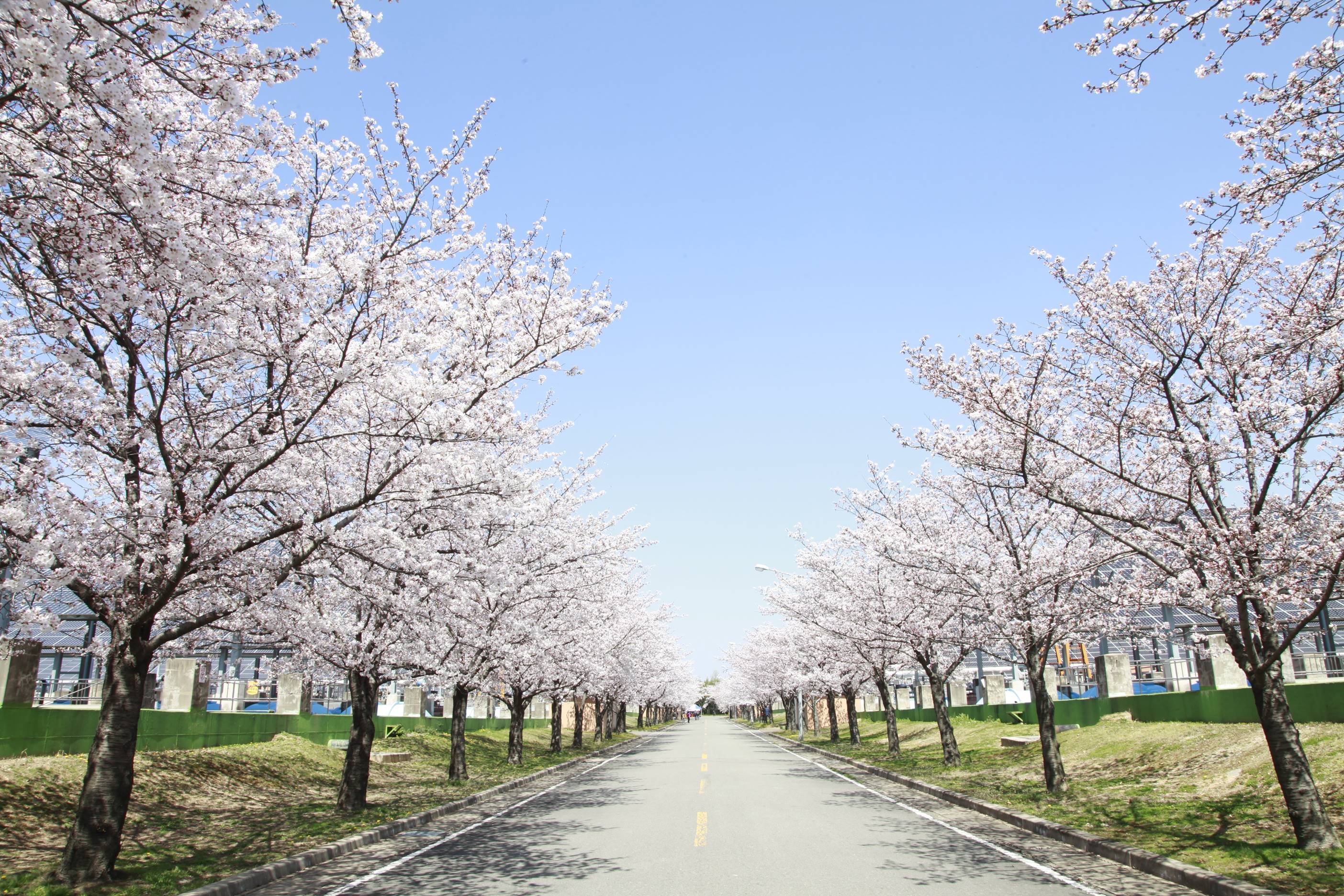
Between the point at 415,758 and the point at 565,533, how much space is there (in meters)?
11.9

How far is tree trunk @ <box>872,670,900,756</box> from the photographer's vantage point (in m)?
27.9

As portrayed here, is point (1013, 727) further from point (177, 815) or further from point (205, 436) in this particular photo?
point (205, 436)

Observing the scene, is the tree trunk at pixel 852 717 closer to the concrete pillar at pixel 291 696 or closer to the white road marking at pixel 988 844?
the white road marking at pixel 988 844

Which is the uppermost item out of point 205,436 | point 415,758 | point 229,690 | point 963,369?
point 963,369

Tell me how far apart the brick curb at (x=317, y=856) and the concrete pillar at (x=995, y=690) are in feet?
92.0

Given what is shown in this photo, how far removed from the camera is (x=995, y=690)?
1515 inches

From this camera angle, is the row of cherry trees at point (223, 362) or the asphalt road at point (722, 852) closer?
the row of cherry trees at point (223, 362)

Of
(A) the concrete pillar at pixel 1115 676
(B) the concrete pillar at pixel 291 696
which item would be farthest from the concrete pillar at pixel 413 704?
(A) the concrete pillar at pixel 1115 676

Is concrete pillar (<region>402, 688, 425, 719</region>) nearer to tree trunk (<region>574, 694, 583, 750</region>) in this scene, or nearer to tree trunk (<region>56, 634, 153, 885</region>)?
tree trunk (<region>574, 694, 583, 750</region>)

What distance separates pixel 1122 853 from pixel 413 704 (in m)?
30.1

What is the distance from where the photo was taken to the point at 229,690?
26.1m

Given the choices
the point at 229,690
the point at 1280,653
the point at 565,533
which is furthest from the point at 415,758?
the point at 1280,653

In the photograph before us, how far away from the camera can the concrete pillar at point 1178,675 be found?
24.8 meters

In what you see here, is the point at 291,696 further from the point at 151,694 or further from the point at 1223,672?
the point at 1223,672
